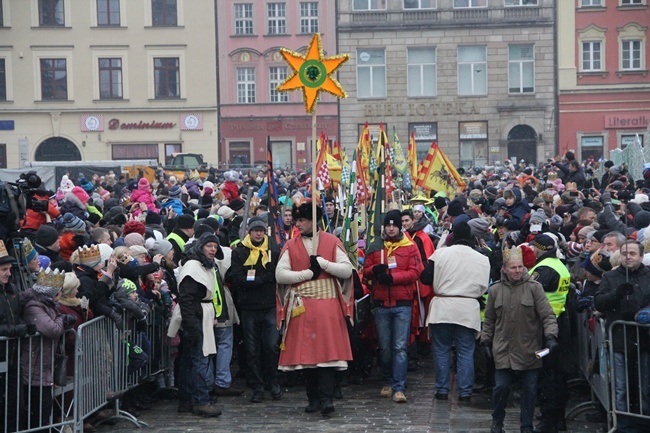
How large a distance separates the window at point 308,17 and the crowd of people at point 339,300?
135 feet

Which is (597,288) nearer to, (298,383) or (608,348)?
Result: (608,348)

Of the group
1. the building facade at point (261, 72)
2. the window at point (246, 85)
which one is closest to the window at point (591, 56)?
the building facade at point (261, 72)

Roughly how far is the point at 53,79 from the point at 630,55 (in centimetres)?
2732

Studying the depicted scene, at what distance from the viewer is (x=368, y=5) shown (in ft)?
175

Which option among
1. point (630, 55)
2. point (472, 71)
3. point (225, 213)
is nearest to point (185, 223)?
point (225, 213)

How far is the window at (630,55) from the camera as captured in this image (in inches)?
2073

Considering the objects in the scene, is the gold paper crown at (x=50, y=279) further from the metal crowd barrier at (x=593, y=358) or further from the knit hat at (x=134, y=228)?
the metal crowd barrier at (x=593, y=358)

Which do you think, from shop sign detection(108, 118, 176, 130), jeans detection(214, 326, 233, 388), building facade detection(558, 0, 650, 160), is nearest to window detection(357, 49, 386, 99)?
building facade detection(558, 0, 650, 160)

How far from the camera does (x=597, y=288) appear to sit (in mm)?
10016

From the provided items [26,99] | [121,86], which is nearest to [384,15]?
[121,86]

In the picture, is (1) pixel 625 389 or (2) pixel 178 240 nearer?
(1) pixel 625 389

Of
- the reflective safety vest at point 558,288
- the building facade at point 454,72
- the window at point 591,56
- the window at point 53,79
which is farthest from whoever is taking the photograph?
the window at point 53,79

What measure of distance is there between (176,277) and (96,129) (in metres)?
43.1

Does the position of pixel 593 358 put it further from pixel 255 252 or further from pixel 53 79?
pixel 53 79
